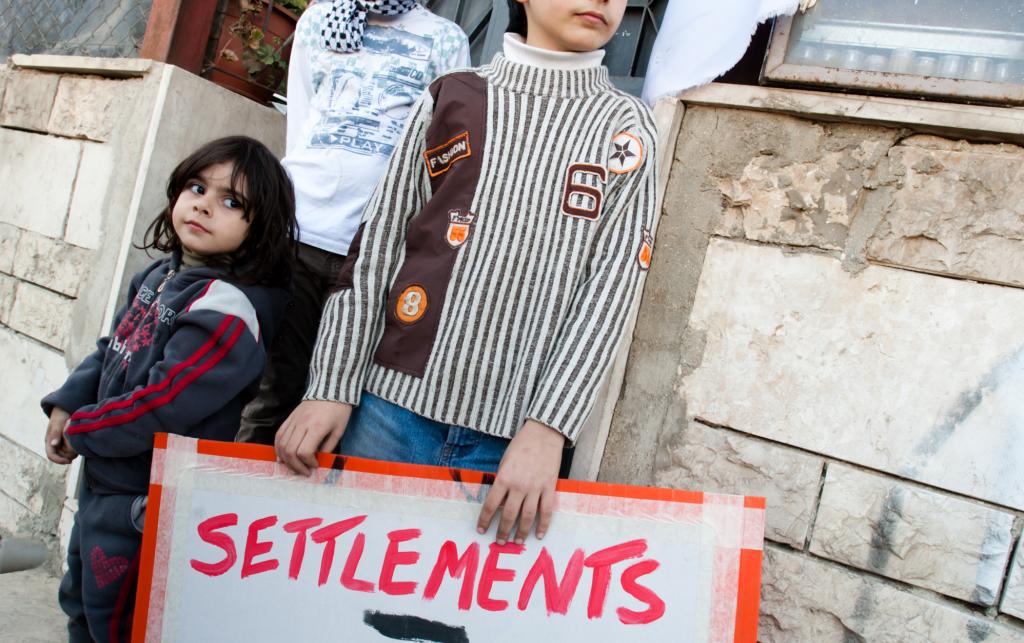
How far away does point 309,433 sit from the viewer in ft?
4.70

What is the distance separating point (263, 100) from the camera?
297 cm

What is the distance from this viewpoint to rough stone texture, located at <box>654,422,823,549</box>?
171cm

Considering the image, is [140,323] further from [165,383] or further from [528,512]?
[528,512]

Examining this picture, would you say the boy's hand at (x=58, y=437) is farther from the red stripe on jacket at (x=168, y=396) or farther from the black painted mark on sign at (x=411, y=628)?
the black painted mark on sign at (x=411, y=628)

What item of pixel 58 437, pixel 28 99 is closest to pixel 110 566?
pixel 58 437

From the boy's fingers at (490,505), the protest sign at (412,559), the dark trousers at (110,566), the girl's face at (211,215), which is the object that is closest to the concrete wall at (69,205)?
the girl's face at (211,215)

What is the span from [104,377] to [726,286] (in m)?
1.51

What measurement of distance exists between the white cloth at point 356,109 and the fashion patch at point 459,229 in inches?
25.4

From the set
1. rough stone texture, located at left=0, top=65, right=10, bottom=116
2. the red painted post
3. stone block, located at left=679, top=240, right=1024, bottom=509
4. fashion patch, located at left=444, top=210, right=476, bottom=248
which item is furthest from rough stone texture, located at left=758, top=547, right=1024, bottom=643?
rough stone texture, located at left=0, top=65, right=10, bottom=116

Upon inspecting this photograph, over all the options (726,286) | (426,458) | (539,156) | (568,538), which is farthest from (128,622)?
(726,286)

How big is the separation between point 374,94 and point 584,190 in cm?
91

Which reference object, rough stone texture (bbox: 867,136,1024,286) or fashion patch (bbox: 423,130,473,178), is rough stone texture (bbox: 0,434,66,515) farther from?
rough stone texture (bbox: 867,136,1024,286)

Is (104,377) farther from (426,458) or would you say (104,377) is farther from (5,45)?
(5,45)

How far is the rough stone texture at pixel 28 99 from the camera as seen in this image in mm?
3008
